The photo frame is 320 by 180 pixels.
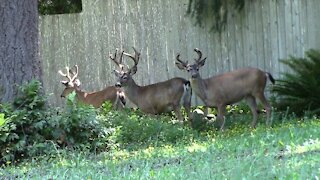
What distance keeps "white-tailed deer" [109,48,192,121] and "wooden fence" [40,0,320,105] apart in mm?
1732

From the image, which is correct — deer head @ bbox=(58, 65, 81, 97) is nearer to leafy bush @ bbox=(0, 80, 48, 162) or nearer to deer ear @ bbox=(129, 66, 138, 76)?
deer ear @ bbox=(129, 66, 138, 76)

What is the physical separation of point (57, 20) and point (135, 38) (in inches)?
77.0

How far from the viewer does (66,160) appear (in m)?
9.01

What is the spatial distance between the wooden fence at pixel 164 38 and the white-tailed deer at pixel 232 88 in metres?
2.14

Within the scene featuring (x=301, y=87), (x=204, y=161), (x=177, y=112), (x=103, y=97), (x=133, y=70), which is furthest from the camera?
(x=103, y=97)

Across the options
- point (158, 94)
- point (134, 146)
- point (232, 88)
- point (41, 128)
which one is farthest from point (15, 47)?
point (232, 88)

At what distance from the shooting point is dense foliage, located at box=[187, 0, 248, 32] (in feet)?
50.0

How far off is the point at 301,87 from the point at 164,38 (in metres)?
4.15

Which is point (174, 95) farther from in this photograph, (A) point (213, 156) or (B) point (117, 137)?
(A) point (213, 156)

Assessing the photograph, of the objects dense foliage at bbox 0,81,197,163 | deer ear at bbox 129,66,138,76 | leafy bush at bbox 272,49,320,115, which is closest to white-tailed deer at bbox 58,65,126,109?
deer ear at bbox 129,66,138,76

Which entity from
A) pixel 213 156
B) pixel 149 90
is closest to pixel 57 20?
pixel 149 90

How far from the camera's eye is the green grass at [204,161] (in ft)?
20.2

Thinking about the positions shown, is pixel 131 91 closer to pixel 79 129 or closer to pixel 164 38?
pixel 164 38

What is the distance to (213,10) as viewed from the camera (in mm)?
15359
